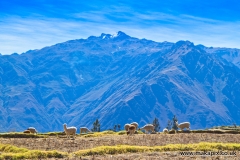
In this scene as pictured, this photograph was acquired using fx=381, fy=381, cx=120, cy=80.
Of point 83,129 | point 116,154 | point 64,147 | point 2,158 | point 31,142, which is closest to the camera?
point 2,158

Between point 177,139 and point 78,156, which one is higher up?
point 177,139

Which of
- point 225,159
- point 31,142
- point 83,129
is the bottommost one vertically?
point 225,159

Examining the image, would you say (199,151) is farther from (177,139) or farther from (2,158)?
(2,158)

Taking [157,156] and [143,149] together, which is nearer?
[157,156]

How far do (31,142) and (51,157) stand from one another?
363 inches

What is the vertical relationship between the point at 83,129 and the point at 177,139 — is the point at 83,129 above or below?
above

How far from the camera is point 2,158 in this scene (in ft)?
81.6

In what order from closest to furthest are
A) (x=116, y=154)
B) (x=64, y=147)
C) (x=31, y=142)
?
(x=116, y=154) < (x=64, y=147) < (x=31, y=142)

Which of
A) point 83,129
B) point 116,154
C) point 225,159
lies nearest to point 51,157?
point 116,154

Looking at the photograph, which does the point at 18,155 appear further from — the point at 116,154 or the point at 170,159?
the point at 170,159

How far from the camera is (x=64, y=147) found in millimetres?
31781

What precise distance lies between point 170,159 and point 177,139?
44.9ft

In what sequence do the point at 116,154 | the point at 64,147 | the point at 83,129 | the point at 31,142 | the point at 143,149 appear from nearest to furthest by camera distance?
the point at 116,154, the point at 143,149, the point at 64,147, the point at 31,142, the point at 83,129

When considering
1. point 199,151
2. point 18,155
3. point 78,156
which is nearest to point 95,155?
point 78,156
